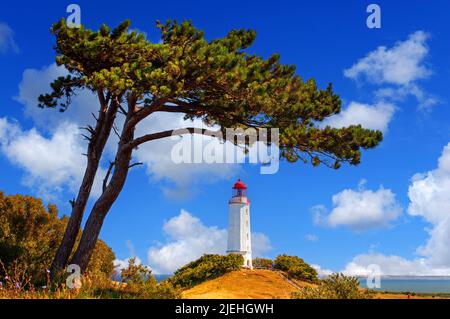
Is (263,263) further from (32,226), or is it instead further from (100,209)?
(32,226)

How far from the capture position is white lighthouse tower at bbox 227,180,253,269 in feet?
88.2

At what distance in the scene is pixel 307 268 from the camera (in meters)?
21.3

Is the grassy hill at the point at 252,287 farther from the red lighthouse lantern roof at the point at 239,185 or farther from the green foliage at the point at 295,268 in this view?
the red lighthouse lantern roof at the point at 239,185

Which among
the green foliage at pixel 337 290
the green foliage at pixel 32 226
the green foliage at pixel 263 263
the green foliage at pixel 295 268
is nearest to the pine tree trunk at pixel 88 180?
the green foliage at pixel 32 226

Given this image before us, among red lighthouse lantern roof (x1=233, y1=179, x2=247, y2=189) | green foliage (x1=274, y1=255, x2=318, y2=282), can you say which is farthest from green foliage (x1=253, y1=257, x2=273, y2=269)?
red lighthouse lantern roof (x1=233, y1=179, x2=247, y2=189)

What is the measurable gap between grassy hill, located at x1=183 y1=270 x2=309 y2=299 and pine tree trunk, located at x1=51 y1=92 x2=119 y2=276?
4.50 metres

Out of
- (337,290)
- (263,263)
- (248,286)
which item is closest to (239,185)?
(263,263)

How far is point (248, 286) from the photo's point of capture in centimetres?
1705

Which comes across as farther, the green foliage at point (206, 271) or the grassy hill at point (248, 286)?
the green foliage at point (206, 271)

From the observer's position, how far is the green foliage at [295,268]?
20703 mm

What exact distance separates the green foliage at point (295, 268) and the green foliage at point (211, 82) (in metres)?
6.63

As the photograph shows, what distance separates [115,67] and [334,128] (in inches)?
291

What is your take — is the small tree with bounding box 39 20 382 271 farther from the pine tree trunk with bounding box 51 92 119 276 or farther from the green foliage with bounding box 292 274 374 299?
the green foliage with bounding box 292 274 374 299
